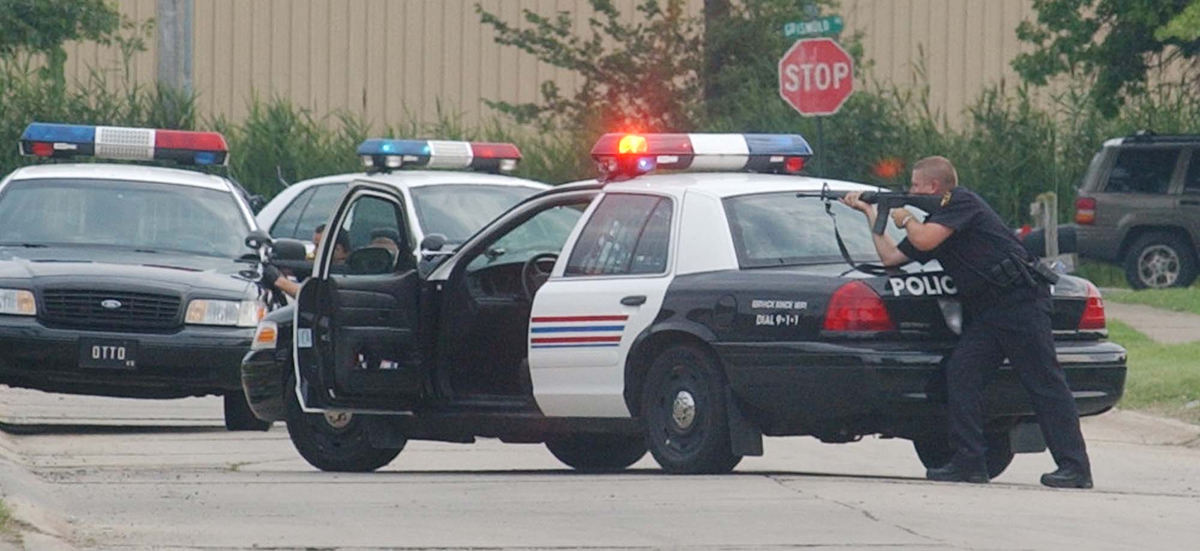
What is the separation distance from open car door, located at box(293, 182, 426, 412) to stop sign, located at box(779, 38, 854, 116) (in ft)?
27.8

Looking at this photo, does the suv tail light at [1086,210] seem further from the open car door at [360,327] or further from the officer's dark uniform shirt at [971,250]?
the officer's dark uniform shirt at [971,250]

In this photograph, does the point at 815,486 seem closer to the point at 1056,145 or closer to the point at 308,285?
the point at 308,285

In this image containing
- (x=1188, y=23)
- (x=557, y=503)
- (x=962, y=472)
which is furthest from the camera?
(x=1188, y=23)

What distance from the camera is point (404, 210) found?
12617 mm

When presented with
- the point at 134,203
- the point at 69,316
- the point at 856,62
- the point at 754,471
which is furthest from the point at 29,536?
the point at 856,62

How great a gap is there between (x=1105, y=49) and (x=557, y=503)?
17797 mm

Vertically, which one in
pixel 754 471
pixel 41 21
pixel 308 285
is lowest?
pixel 754 471

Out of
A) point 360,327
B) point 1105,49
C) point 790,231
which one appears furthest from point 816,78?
point 790,231

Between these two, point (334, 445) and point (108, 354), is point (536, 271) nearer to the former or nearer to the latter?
point (334, 445)

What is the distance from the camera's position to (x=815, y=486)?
1083cm

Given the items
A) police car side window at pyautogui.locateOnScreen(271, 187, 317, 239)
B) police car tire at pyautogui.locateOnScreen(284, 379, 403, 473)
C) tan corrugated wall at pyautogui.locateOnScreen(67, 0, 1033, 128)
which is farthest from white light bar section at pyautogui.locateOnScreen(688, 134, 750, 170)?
tan corrugated wall at pyautogui.locateOnScreen(67, 0, 1033, 128)

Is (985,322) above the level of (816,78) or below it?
below

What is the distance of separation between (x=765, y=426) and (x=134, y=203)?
628 cm

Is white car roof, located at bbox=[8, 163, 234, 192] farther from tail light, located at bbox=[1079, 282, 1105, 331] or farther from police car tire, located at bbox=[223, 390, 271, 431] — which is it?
tail light, located at bbox=[1079, 282, 1105, 331]
